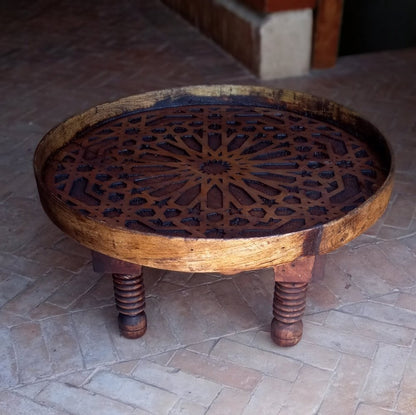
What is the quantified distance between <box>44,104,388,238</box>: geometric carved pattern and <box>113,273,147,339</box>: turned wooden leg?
0.31 m

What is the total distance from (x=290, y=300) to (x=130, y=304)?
0.63 metres

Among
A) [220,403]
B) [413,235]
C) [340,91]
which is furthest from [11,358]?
[340,91]

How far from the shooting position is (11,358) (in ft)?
8.41

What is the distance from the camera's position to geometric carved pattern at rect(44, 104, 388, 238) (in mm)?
2273

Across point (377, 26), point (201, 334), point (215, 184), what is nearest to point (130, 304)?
point (201, 334)

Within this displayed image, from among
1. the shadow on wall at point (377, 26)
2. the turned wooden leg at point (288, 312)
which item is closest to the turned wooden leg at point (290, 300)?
the turned wooden leg at point (288, 312)

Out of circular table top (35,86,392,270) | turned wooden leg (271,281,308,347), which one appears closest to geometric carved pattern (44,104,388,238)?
circular table top (35,86,392,270)

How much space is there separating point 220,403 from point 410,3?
4.88 m

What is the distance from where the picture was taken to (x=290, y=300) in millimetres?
2426

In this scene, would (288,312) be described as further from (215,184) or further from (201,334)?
(215,184)

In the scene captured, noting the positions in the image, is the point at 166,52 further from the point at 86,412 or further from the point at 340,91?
the point at 86,412

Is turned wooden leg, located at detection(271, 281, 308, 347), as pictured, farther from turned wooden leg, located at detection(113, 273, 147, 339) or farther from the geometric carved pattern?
turned wooden leg, located at detection(113, 273, 147, 339)

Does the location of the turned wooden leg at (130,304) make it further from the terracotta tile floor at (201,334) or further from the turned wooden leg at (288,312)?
the turned wooden leg at (288,312)

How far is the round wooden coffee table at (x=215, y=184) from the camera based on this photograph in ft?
7.00
